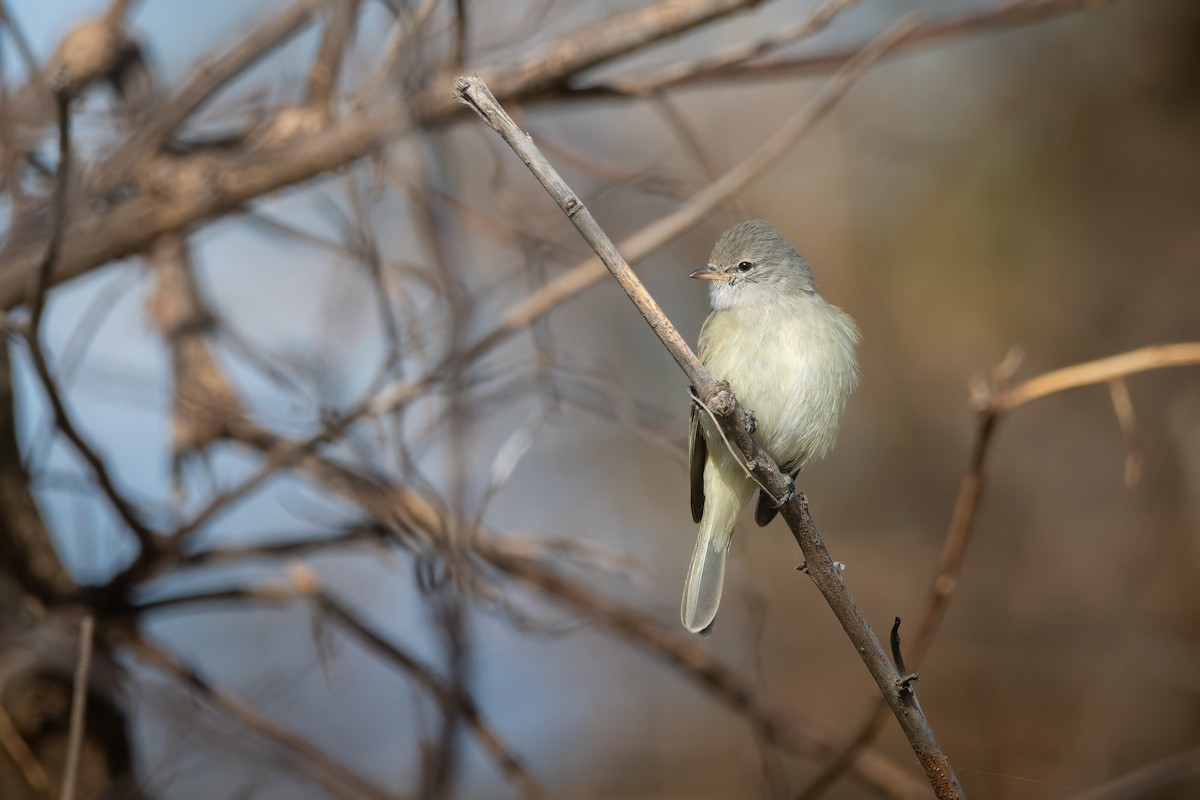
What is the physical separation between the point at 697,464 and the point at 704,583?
450 millimetres

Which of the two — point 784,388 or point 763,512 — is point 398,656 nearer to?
point 763,512

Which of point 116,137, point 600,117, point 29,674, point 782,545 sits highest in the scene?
point 600,117

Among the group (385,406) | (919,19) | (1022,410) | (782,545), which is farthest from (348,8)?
(1022,410)

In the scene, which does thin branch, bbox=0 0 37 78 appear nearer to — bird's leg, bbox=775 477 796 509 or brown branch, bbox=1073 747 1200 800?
bird's leg, bbox=775 477 796 509

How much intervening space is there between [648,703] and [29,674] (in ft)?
10.0

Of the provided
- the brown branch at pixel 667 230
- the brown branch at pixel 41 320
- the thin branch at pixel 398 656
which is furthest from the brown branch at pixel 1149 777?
the brown branch at pixel 41 320

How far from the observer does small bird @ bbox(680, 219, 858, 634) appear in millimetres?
2307

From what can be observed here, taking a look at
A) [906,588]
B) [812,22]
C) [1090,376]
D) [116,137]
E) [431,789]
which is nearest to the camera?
[431,789]

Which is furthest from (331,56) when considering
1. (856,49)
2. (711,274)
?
(856,49)

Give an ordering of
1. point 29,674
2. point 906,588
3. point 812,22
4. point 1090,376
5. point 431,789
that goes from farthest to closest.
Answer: point 906,588, point 29,674, point 812,22, point 1090,376, point 431,789

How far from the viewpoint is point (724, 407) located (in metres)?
1.40

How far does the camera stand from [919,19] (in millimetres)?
2340

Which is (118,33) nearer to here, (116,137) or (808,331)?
(116,137)

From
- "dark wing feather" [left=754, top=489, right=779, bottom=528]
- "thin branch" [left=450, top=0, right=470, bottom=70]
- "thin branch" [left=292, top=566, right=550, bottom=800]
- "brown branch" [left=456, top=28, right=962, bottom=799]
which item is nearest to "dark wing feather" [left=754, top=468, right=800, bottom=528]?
"dark wing feather" [left=754, top=489, right=779, bottom=528]
